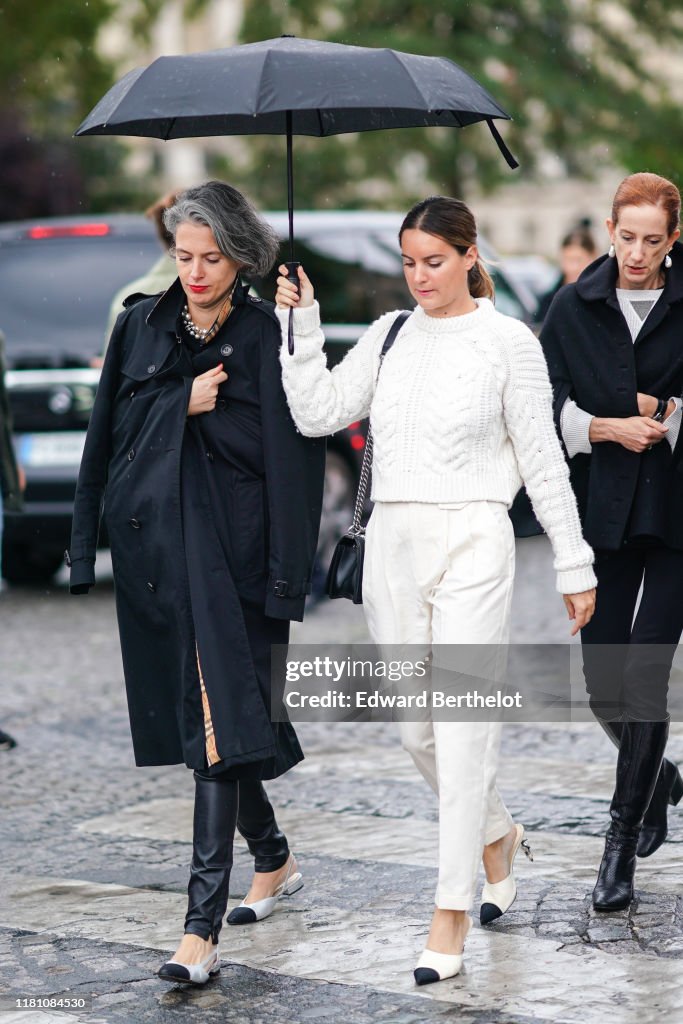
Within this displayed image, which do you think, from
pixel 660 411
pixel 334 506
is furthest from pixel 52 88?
pixel 660 411

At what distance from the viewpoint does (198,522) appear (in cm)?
436

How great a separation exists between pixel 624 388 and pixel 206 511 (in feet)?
4.07

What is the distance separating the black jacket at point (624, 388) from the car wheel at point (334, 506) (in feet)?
17.1

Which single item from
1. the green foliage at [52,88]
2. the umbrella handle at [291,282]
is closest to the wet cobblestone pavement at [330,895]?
the umbrella handle at [291,282]

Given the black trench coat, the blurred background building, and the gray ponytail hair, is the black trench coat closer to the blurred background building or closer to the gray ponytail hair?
the gray ponytail hair

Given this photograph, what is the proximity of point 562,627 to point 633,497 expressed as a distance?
436cm

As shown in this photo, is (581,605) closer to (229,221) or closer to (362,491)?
(362,491)

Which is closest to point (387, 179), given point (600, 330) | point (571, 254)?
point (571, 254)

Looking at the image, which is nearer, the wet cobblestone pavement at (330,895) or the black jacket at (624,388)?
the wet cobblestone pavement at (330,895)

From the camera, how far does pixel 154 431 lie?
14.4 feet

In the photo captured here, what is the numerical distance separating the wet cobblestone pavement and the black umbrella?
177 cm

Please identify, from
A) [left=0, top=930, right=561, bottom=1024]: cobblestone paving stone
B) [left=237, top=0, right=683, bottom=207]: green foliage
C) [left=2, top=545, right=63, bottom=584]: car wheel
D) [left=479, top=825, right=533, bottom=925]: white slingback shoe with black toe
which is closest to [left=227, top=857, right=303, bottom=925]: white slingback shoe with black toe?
[left=0, top=930, right=561, bottom=1024]: cobblestone paving stone

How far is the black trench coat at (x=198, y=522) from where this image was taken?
434 centimetres

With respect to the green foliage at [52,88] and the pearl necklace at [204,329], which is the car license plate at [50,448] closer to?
the pearl necklace at [204,329]
